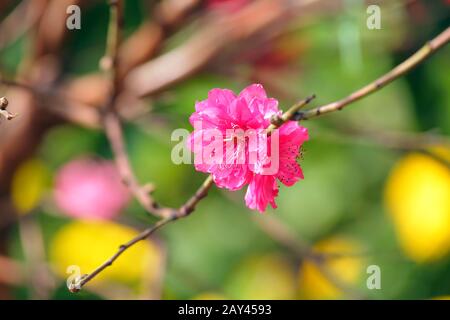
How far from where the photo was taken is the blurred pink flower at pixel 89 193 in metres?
1.25

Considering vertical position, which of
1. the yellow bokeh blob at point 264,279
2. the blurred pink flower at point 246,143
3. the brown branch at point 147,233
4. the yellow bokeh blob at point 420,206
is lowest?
the brown branch at point 147,233

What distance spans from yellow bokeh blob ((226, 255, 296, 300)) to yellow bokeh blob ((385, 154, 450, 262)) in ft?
0.92

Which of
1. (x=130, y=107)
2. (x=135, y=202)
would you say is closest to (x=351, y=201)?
(x=135, y=202)

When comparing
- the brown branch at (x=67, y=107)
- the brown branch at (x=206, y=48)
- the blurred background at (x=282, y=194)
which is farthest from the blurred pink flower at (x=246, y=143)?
the blurred background at (x=282, y=194)

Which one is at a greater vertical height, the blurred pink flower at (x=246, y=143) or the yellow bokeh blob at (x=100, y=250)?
the yellow bokeh blob at (x=100, y=250)

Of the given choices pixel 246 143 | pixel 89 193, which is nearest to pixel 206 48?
pixel 89 193

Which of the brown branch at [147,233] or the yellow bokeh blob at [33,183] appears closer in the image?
the brown branch at [147,233]

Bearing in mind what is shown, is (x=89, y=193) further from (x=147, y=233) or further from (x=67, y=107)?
(x=147, y=233)

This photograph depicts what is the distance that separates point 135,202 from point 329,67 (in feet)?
1.88

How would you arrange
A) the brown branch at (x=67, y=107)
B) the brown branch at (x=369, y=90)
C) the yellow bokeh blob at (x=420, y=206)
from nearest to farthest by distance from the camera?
the brown branch at (x=369, y=90), the brown branch at (x=67, y=107), the yellow bokeh blob at (x=420, y=206)

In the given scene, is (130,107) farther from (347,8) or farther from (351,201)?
(351,201)

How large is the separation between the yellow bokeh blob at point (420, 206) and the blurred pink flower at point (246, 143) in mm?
1103

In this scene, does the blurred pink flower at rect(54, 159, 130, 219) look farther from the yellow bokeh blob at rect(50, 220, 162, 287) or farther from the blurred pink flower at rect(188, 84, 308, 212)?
the blurred pink flower at rect(188, 84, 308, 212)

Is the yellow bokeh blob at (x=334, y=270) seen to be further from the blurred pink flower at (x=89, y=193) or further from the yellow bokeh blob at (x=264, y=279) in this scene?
the blurred pink flower at (x=89, y=193)
